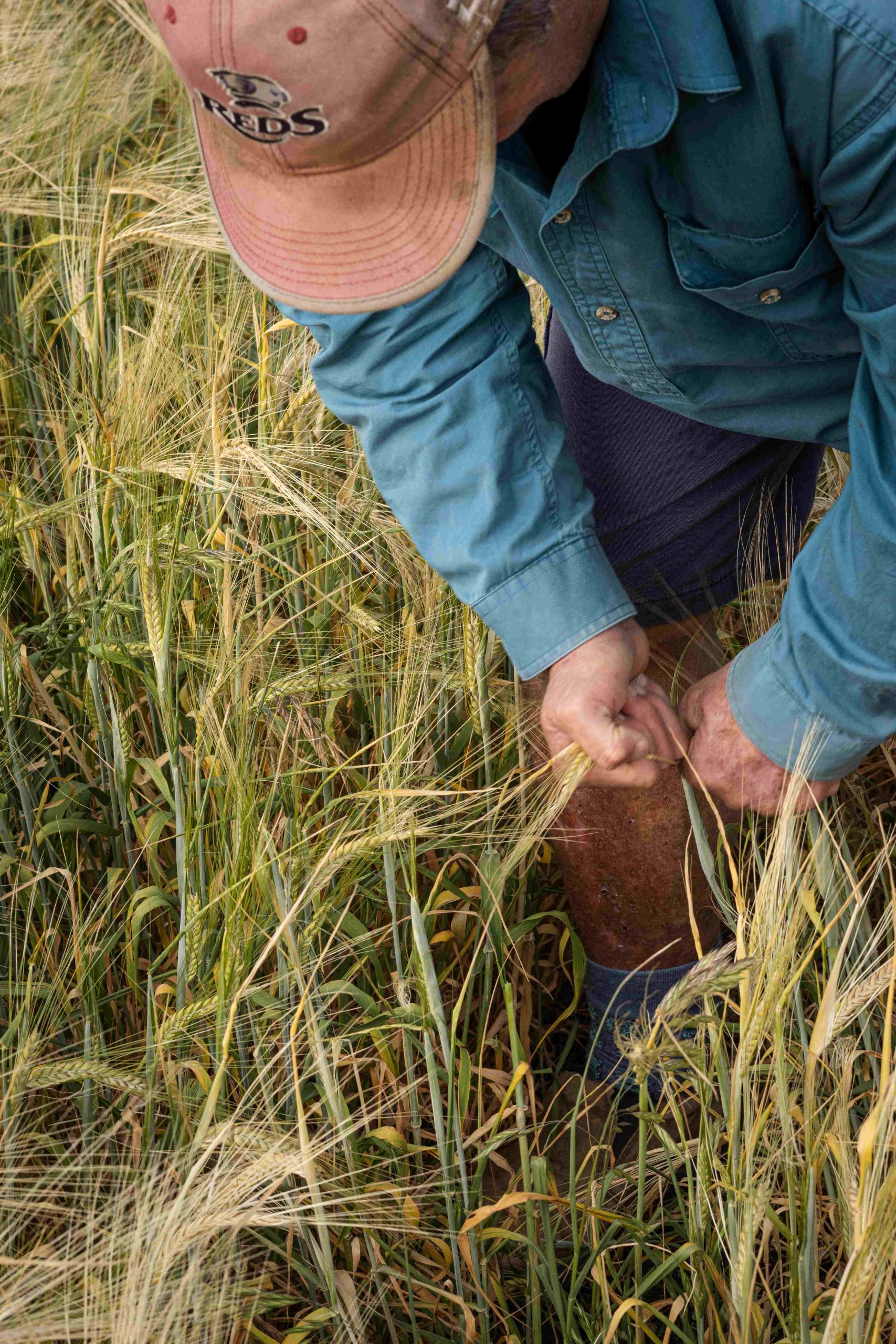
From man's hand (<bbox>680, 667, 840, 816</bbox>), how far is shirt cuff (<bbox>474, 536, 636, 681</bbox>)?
0.43 feet

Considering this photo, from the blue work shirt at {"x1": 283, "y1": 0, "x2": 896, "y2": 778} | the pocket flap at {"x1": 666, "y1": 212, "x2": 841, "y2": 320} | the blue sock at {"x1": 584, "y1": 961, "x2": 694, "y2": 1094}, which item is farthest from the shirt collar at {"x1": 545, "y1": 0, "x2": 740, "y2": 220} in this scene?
the blue sock at {"x1": 584, "y1": 961, "x2": 694, "y2": 1094}

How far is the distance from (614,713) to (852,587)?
0.25 m

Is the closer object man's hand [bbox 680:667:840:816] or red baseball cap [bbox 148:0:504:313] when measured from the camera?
red baseball cap [bbox 148:0:504:313]

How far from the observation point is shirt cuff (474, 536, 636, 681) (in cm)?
121

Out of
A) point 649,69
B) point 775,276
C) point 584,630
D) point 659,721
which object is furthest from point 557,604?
point 649,69

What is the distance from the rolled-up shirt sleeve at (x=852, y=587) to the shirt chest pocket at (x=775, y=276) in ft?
0.12

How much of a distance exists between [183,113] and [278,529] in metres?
1.60

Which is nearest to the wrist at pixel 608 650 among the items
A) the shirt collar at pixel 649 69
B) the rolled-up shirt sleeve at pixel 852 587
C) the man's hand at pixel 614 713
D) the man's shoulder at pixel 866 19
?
the man's hand at pixel 614 713

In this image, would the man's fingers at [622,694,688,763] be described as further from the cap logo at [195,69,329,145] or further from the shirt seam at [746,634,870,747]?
the cap logo at [195,69,329,145]

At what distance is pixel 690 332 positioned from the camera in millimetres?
1125

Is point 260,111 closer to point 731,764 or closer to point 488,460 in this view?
point 488,460

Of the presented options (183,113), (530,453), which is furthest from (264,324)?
(183,113)

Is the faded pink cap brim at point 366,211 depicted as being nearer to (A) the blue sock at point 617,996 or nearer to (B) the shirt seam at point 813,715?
(B) the shirt seam at point 813,715

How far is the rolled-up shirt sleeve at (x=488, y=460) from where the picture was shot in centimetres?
122
